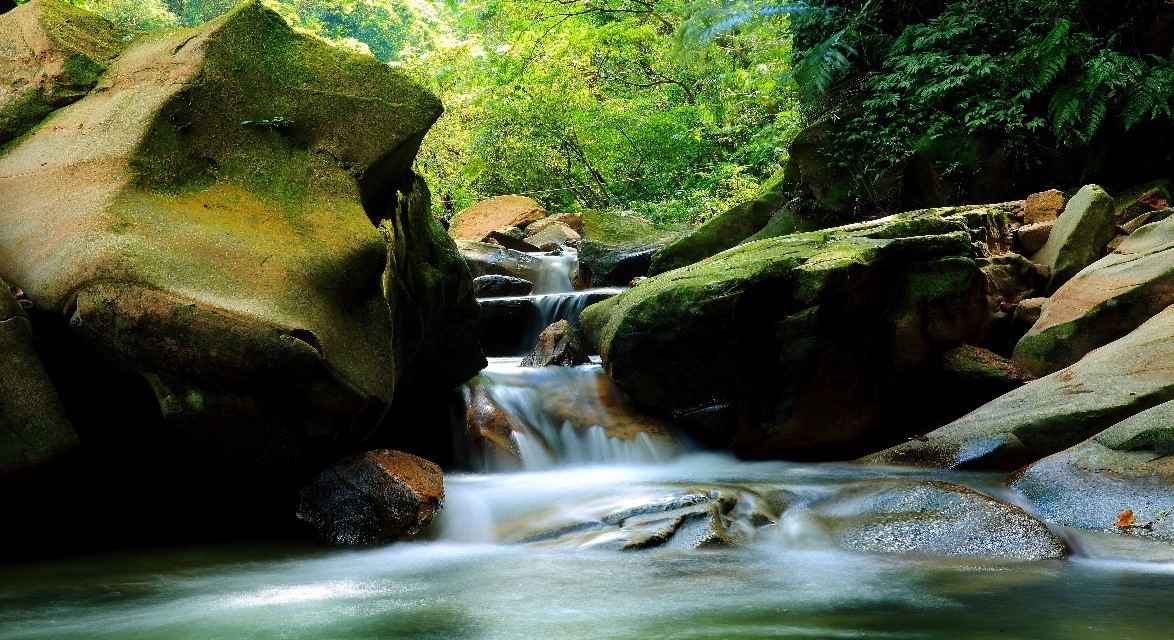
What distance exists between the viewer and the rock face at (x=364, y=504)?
4.96m

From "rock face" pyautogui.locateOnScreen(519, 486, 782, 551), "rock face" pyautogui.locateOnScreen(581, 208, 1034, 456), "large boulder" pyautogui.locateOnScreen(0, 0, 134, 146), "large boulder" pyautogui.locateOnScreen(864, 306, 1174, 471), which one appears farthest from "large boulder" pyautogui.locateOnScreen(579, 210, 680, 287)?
"large boulder" pyautogui.locateOnScreen(0, 0, 134, 146)

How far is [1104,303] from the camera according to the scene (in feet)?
23.5

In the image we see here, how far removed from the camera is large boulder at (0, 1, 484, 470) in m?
4.14

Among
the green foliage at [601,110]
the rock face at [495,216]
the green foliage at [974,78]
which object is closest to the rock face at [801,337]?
the green foliage at [974,78]

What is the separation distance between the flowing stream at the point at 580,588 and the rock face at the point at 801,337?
5.16 ft

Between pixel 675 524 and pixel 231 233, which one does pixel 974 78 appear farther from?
pixel 231 233

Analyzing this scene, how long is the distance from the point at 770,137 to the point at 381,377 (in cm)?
1375

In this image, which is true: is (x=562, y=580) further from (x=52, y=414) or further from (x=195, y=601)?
(x=52, y=414)

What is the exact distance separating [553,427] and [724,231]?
220 inches

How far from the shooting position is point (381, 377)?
502cm

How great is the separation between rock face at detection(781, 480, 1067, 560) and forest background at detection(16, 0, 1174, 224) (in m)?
4.16

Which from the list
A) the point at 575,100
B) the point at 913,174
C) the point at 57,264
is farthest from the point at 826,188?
the point at 57,264

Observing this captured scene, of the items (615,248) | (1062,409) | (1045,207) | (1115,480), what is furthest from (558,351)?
(1045,207)

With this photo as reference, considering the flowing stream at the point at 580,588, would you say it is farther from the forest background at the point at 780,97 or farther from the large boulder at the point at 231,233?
the forest background at the point at 780,97
